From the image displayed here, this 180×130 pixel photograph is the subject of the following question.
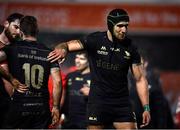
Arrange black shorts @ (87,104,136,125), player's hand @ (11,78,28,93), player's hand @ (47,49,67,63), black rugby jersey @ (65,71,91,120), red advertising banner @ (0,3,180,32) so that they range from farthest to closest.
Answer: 1. red advertising banner @ (0,3,180,32)
2. black rugby jersey @ (65,71,91,120)
3. black shorts @ (87,104,136,125)
4. player's hand @ (11,78,28,93)
5. player's hand @ (47,49,67,63)

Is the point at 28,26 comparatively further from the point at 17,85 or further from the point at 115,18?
the point at 115,18

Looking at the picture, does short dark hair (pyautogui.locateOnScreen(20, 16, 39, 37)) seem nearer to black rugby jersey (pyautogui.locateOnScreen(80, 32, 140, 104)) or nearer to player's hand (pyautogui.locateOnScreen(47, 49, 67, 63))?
player's hand (pyautogui.locateOnScreen(47, 49, 67, 63))

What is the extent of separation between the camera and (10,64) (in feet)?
Result: 32.3

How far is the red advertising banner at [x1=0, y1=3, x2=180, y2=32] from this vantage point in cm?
2533

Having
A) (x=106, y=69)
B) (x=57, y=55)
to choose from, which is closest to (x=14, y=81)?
(x=57, y=55)

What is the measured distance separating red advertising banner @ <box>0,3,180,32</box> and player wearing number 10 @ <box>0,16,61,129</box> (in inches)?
596

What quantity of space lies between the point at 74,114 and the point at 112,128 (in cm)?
213

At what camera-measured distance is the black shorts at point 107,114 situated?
10.2 m

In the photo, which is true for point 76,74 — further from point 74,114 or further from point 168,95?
point 168,95

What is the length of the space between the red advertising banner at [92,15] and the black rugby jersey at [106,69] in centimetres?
1486

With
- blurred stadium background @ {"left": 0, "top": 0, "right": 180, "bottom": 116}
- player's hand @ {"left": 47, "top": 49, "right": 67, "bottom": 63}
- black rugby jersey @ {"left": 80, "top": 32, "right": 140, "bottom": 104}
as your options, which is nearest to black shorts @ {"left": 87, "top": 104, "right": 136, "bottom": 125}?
black rugby jersey @ {"left": 80, "top": 32, "right": 140, "bottom": 104}

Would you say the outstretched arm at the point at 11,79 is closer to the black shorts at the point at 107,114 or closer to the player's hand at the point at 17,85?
the player's hand at the point at 17,85

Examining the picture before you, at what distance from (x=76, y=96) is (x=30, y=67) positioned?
3578 millimetres

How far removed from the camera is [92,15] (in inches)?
1002
